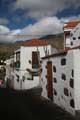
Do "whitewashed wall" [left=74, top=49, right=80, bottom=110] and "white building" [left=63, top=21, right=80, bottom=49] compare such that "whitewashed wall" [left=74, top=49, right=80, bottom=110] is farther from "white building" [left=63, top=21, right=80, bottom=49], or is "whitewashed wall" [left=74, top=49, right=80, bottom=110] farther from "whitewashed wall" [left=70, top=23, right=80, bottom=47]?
"whitewashed wall" [left=70, top=23, right=80, bottom=47]

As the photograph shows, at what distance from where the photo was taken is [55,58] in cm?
2864

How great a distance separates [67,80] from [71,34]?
45.9 ft

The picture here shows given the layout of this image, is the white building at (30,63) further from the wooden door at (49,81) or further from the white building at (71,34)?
the wooden door at (49,81)

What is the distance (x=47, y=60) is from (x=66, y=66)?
8.20 meters

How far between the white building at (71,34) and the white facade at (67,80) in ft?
21.0

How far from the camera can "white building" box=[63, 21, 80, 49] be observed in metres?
36.0

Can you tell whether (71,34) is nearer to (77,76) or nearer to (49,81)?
(49,81)

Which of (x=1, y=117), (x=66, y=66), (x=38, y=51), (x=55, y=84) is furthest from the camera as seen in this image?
(x=38, y=51)

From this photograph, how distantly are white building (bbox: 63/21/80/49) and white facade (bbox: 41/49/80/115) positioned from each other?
6399 millimetres

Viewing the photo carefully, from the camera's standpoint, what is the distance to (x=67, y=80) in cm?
2420

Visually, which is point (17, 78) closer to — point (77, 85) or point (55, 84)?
point (55, 84)

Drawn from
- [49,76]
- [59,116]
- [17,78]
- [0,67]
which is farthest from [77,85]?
[0,67]

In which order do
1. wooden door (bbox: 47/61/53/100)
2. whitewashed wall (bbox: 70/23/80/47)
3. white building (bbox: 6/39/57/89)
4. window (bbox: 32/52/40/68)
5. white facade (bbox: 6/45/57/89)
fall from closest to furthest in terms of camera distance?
wooden door (bbox: 47/61/53/100) < whitewashed wall (bbox: 70/23/80/47) < white building (bbox: 6/39/57/89) < white facade (bbox: 6/45/57/89) < window (bbox: 32/52/40/68)

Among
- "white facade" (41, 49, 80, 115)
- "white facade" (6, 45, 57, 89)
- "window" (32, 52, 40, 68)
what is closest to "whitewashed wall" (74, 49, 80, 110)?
"white facade" (41, 49, 80, 115)
